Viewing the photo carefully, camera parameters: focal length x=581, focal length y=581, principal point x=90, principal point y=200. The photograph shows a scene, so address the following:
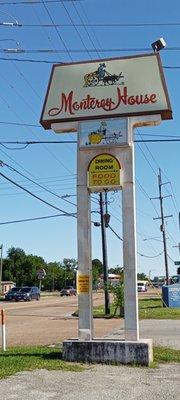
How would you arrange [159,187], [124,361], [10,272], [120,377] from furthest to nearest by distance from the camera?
[10,272] < [159,187] < [124,361] < [120,377]

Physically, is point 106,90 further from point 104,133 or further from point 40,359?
point 40,359

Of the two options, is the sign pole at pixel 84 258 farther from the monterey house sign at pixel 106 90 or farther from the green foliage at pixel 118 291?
the green foliage at pixel 118 291

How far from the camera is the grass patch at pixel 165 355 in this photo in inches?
483

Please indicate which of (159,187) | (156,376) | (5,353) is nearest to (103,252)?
(5,353)

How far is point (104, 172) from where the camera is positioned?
12.5 metres

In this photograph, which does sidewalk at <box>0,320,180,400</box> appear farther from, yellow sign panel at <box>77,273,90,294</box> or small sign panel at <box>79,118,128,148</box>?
small sign panel at <box>79,118,128,148</box>

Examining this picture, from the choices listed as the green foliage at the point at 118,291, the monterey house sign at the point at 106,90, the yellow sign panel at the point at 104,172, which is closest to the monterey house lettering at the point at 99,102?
the monterey house sign at the point at 106,90

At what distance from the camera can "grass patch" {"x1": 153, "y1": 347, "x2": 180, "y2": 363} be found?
1226 cm

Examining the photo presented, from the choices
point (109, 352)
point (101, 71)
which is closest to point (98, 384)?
point (109, 352)

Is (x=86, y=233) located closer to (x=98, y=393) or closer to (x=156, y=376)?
(x=156, y=376)

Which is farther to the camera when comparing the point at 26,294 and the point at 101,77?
the point at 26,294

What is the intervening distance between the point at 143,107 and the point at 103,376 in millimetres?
5593

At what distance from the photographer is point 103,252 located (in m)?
32.1

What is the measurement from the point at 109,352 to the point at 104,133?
4608 millimetres
